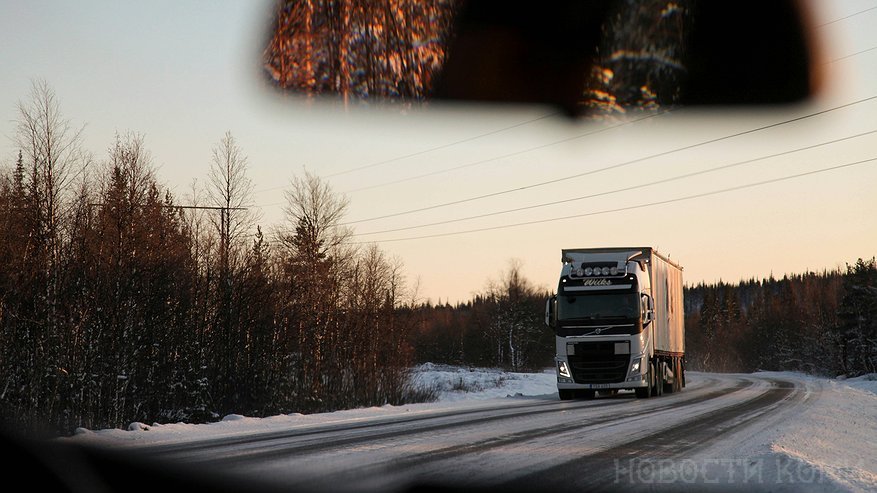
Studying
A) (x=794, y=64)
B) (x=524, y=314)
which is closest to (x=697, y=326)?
(x=524, y=314)

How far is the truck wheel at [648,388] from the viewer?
2595cm

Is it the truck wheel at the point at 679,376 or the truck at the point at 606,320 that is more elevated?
the truck at the point at 606,320

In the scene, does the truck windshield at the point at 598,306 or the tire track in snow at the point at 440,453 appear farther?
the truck windshield at the point at 598,306

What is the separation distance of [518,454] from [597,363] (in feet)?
51.8

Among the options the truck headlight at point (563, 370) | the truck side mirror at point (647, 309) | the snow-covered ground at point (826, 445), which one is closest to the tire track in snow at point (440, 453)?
the snow-covered ground at point (826, 445)

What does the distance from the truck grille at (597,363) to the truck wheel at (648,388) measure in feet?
3.93

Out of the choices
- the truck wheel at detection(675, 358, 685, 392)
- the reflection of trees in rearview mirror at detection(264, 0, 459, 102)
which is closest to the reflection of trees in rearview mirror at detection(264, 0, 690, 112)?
the reflection of trees in rearview mirror at detection(264, 0, 459, 102)

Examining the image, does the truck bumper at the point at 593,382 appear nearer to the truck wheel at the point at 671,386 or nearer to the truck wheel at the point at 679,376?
the truck wheel at the point at 671,386

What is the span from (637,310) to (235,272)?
13.9 m

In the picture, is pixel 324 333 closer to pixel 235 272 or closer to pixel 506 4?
pixel 235 272

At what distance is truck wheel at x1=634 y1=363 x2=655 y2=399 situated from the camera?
25953 millimetres

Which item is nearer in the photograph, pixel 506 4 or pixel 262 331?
pixel 506 4

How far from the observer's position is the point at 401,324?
35906 mm

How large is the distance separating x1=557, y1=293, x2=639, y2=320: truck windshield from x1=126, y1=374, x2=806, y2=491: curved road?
8.53 m
